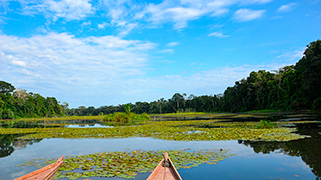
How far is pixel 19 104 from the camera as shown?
8712cm

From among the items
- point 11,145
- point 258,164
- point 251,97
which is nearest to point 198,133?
point 258,164

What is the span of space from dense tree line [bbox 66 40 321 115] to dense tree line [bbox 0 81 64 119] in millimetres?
45057

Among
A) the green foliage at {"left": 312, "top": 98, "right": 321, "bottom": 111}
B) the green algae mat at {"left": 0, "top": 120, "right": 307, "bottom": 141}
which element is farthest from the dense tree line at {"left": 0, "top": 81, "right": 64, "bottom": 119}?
the green foliage at {"left": 312, "top": 98, "right": 321, "bottom": 111}

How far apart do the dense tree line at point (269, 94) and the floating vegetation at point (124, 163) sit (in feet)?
140

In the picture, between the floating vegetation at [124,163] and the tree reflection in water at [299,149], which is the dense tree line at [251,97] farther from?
the floating vegetation at [124,163]

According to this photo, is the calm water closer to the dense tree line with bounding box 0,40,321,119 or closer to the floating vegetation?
the floating vegetation

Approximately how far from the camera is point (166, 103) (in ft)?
414

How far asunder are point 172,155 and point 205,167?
7.02ft

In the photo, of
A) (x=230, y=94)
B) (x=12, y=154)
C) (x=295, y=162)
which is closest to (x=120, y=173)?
(x=295, y=162)

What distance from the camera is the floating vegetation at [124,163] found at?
7.37 m

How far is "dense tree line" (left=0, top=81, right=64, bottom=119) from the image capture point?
7775 centimetres

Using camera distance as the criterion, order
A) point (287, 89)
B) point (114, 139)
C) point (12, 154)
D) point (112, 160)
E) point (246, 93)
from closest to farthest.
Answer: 1. point (112, 160)
2. point (12, 154)
3. point (114, 139)
4. point (287, 89)
5. point (246, 93)

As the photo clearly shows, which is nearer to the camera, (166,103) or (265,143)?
(265,143)

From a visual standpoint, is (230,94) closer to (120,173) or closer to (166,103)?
(166,103)
